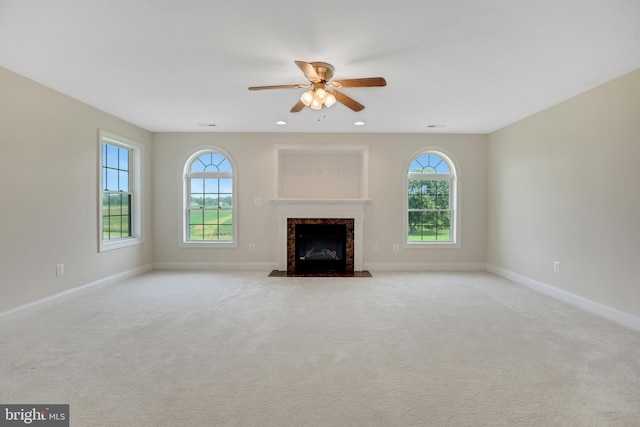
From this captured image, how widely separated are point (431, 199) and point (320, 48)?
4.00 m

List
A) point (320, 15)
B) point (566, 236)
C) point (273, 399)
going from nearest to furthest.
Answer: point (273, 399), point (320, 15), point (566, 236)

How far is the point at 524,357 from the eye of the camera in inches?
94.0

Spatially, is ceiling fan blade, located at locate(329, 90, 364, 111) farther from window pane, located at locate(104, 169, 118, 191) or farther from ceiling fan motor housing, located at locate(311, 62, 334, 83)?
window pane, located at locate(104, 169, 118, 191)

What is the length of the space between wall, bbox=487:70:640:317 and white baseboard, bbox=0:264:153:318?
6029mm

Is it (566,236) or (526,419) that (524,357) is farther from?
(566,236)

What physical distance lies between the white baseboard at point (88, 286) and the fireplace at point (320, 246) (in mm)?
2480

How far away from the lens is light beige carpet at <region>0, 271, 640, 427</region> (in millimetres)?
1760

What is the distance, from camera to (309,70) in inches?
96.9

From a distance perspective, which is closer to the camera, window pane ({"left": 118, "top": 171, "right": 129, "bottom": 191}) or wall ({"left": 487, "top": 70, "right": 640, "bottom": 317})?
wall ({"left": 487, "top": 70, "right": 640, "bottom": 317})

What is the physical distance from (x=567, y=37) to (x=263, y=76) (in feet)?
8.43

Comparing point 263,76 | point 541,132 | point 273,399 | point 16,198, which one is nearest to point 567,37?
point 541,132

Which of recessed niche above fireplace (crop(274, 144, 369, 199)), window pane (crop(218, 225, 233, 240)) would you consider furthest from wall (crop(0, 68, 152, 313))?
recessed niche above fireplace (crop(274, 144, 369, 199))

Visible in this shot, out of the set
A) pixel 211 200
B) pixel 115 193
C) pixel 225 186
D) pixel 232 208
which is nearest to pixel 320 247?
pixel 232 208

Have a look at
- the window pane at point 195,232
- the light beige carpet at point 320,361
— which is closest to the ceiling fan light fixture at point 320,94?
the light beige carpet at point 320,361
